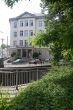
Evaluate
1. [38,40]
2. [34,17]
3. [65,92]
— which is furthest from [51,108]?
[34,17]

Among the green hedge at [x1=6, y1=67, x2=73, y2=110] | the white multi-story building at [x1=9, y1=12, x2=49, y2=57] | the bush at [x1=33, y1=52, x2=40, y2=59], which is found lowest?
the bush at [x1=33, y1=52, x2=40, y2=59]

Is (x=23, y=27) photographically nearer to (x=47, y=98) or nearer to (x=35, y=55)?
(x=35, y=55)

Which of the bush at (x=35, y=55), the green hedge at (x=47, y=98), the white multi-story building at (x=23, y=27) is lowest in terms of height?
the bush at (x=35, y=55)

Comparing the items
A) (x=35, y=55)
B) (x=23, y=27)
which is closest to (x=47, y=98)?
(x=35, y=55)

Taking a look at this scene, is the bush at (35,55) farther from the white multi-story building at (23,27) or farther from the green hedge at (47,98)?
the green hedge at (47,98)

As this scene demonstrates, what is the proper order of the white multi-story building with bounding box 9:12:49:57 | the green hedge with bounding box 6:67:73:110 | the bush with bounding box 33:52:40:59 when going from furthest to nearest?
the white multi-story building with bounding box 9:12:49:57
the bush with bounding box 33:52:40:59
the green hedge with bounding box 6:67:73:110

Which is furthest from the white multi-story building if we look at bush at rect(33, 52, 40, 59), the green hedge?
the green hedge

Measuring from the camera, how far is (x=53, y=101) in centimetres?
705

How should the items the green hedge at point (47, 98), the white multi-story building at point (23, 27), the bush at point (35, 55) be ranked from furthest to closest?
1. the white multi-story building at point (23, 27)
2. the bush at point (35, 55)
3. the green hedge at point (47, 98)

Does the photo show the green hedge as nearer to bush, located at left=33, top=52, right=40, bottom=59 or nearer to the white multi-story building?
bush, located at left=33, top=52, right=40, bottom=59

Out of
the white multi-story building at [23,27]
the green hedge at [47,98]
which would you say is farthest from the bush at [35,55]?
the green hedge at [47,98]

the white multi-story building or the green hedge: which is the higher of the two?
the white multi-story building

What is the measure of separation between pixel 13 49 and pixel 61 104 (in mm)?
87409

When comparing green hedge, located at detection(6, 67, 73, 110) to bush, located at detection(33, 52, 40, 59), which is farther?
bush, located at detection(33, 52, 40, 59)
